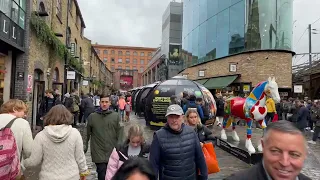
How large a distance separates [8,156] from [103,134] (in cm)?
175

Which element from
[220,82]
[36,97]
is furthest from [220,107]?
[220,82]

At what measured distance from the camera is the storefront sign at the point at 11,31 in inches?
417

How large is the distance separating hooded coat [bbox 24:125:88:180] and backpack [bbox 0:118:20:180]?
22 centimetres

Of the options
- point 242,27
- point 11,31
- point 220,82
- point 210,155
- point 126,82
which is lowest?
point 210,155

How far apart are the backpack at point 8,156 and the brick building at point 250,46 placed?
Result: 21468 mm

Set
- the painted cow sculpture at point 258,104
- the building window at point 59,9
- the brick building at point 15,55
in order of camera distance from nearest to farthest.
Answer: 1. the painted cow sculpture at point 258,104
2. the brick building at point 15,55
3. the building window at point 59,9

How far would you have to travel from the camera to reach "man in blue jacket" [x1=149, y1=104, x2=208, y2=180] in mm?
3699

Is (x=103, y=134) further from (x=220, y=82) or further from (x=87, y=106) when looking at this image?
(x=220, y=82)

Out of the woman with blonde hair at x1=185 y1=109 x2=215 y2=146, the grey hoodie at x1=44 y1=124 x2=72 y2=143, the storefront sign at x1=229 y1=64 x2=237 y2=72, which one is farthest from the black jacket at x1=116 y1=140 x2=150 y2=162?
the storefront sign at x1=229 y1=64 x2=237 y2=72

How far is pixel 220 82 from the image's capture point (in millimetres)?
25828

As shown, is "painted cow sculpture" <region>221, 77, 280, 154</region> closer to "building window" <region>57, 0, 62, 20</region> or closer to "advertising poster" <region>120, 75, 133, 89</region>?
"building window" <region>57, 0, 62, 20</region>

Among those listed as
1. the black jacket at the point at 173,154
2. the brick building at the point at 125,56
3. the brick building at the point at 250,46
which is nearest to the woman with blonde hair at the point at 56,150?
the black jacket at the point at 173,154

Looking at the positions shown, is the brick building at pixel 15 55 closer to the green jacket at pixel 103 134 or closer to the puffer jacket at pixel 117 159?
the green jacket at pixel 103 134

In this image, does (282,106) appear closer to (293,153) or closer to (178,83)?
(178,83)
